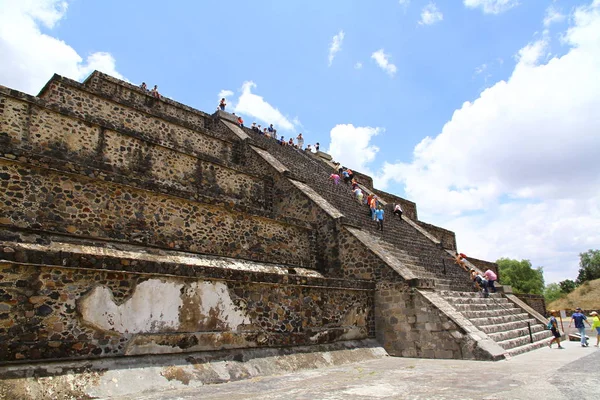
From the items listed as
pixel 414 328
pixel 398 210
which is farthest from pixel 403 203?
pixel 414 328

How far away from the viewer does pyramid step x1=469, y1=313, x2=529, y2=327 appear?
9.24 metres

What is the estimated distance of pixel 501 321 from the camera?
10.3m

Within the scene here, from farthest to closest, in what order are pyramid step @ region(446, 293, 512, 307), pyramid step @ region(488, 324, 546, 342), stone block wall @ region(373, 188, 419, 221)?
1. stone block wall @ region(373, 188, 419, 221)
2. pyramid step @ region(446, 293, 512, 307)
3. pyramid step @ region(488, 324, 546, 342)

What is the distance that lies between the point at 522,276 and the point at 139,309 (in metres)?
59.4

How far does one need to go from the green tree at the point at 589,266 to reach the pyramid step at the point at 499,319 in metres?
48.0

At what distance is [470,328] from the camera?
8188 mm

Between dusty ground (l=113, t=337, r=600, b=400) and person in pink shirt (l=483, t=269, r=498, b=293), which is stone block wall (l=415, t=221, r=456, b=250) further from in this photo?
dusty ground (l=113, t=337, r=600, b=400)

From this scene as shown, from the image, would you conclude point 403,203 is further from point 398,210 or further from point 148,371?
point 148,371

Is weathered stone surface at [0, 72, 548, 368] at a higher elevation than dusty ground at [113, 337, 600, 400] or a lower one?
higher

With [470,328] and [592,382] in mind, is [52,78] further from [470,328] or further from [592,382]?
[592,382]

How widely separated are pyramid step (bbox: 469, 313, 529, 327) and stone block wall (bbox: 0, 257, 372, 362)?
3.71m

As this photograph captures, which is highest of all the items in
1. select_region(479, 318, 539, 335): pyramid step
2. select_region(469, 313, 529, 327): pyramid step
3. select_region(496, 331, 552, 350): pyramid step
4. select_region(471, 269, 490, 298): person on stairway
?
select_region(471, 269, 490, 298): person on stairway

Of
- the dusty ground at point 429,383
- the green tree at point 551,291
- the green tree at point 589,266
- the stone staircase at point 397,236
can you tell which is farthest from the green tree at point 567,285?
the dusty ground at point 429,383

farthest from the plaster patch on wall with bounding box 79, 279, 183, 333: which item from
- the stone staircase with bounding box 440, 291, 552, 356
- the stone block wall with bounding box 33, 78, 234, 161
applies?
the stone staircase with bounding box 440, 291, 552, 356
